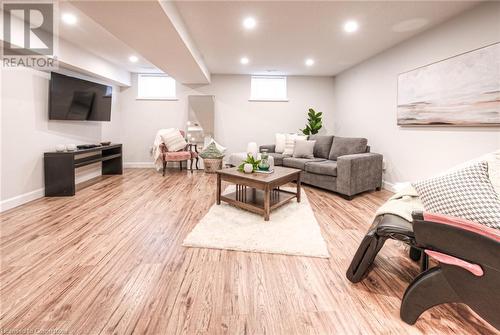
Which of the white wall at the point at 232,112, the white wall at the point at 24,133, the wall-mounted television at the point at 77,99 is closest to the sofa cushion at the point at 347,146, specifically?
the white wall at the point at 232,112

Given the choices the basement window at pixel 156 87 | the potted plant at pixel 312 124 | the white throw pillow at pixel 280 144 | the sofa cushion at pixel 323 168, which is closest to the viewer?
the sofa cushion at pixel 323 168

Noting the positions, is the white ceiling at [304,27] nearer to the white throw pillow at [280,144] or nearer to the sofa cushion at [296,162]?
the white throw pillow at [280,144]

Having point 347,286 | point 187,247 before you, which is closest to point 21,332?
point 187,247

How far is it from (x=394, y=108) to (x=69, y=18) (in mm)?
4841

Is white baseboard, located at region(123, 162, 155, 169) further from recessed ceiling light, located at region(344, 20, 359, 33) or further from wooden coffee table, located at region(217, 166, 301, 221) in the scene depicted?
recessed ceiling light, located at region(344, 20, 359, 33)

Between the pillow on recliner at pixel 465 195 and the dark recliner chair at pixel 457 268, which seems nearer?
the dark recliner chair at pixel 457 268

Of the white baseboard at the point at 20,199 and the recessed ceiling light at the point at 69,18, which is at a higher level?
the recessed ceiling light at the point at 69,18

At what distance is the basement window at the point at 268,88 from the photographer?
612 centimetres

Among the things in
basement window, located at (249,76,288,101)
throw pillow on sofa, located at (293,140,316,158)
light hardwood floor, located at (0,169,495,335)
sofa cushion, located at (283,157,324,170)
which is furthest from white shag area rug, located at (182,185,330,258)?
basement window, located at (249,76,288,101)

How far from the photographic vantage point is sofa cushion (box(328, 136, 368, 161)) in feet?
13.3

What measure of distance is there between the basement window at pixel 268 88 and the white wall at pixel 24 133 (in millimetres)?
4165

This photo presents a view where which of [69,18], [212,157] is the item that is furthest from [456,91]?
[69,18]

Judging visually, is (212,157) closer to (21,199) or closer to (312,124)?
(312,124)

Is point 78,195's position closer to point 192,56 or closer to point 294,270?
point 192,56
